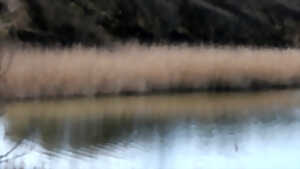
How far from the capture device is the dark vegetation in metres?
18.8

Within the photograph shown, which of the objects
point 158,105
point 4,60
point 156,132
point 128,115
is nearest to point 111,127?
point 156,132

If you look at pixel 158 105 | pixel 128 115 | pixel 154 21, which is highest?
pixel 154 21

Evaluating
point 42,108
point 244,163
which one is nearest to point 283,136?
point 244,163

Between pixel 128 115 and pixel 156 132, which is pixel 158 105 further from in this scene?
pixel 156 132

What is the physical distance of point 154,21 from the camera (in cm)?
2236

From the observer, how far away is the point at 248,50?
1783 centimetres

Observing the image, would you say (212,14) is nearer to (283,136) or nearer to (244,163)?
(283,136)

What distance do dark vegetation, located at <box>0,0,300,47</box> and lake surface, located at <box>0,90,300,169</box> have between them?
3730 millimetres

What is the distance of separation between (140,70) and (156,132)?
197 inches

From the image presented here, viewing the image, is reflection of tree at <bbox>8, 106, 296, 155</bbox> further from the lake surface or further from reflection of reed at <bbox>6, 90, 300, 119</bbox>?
reflection of reed at <bbox>6, 90, 300, 119</bbox>

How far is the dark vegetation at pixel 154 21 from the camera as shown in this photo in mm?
18797

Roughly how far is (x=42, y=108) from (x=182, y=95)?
3821 millimetres

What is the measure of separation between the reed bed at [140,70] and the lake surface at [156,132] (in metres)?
0.47

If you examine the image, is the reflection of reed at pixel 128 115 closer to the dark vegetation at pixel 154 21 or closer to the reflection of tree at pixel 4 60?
the reflection of tree at pixel 4 60
